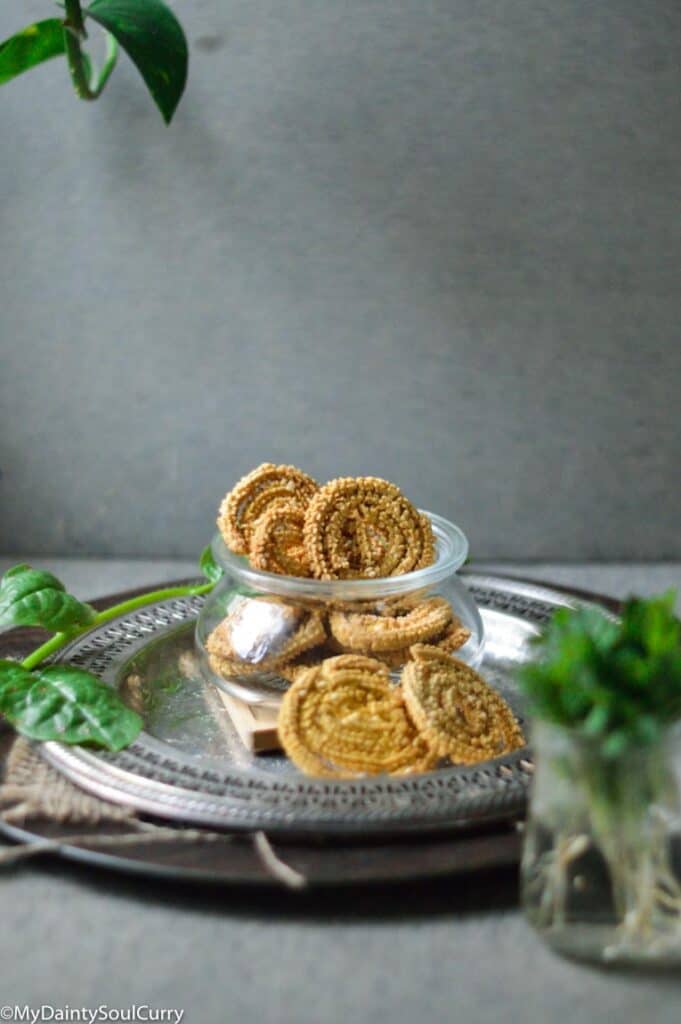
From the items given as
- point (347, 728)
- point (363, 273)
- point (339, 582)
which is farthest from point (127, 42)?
point (347, 728)

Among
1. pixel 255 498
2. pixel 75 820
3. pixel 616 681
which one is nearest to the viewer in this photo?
pixel 616 681

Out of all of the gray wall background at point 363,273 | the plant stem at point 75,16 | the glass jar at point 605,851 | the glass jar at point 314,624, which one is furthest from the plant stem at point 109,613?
the plant stem at point 75,16

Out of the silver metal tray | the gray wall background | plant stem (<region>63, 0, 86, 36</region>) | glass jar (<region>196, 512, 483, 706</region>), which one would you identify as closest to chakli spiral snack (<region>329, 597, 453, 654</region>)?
glass jar (<region>196, 512, 483, 706</region>)

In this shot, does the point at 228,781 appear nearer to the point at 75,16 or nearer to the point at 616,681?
the point at 616,681

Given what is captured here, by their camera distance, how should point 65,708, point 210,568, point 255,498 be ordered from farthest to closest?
point 210,568, point 255,498, point 65,708

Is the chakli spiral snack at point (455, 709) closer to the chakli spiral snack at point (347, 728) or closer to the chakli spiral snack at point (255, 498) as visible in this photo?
the chakli spiral snack at point (347, 728)

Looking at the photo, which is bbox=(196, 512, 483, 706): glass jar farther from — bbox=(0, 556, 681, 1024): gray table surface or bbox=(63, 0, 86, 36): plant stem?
bbox=(63, 0, 86, 36): plant stem
